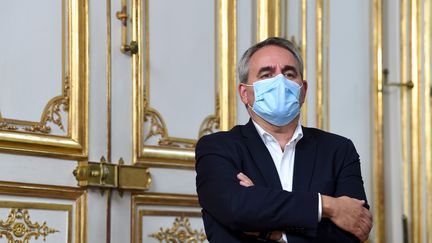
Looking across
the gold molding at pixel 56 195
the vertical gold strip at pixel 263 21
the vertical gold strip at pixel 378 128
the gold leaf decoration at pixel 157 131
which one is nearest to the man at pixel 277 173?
the gold molding at pixel 56 195

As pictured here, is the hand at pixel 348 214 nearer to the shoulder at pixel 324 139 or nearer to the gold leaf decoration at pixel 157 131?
the shoulder at pixel 324 139

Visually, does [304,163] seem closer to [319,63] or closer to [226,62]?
[226,62]

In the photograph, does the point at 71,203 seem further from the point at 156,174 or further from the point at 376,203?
the point at 376,203

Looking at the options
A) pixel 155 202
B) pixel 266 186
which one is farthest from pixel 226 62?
pixel 266 186

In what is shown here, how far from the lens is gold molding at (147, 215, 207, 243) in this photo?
384 centimetres

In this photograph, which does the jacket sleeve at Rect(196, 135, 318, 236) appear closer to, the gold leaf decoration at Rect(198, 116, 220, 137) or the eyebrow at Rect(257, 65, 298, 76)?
the eyebrow at Rect(257, 65, 298, 76)

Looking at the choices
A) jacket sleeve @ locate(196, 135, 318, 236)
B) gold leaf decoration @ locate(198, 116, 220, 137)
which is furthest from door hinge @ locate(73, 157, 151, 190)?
jacket sleeve @ locate(196, 135, 318, 236)

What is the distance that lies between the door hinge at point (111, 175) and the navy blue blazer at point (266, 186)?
2.86ft

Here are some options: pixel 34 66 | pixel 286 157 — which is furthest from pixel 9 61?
pixel 286 157

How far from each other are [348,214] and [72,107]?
132cm

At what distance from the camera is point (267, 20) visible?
4.44 metres

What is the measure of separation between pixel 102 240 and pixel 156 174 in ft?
1.33

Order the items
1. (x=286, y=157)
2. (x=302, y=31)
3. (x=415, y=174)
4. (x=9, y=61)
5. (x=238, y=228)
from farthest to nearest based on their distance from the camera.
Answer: (x=415, y=174)
(x=302, y=31)
(x=9, y=61)
(x=286, y=157)
(x=238, y=228)

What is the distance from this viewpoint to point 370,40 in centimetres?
489
